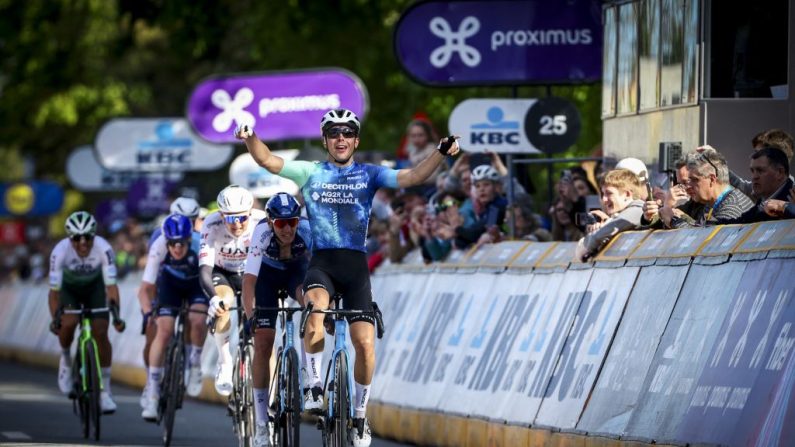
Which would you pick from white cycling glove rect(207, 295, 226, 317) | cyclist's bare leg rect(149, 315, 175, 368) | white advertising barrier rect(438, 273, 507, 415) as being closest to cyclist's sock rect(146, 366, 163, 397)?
cyclist's bare leg rect(149, 315, 175, 368)

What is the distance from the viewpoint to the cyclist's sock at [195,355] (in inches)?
707

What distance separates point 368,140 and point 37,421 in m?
20.6

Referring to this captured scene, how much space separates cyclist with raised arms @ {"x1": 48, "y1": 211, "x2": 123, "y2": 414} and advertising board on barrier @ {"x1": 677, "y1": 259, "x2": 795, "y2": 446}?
30.4 ft

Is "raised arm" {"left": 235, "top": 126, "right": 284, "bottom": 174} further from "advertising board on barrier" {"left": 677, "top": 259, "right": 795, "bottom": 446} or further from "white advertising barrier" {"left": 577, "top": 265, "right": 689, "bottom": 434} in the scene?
"advertising board on barrier" {"left": 677, "top": 259, "right": 795, "bottom": 446}

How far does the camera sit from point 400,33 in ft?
62.4

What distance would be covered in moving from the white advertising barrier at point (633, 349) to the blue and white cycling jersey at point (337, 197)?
5.75 ft

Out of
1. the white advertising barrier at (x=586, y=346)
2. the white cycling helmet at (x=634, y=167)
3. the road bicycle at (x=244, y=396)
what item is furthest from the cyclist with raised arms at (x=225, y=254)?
the white advertising barrier at (x=586, y=346)

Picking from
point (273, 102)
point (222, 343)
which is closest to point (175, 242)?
point (222, 343)

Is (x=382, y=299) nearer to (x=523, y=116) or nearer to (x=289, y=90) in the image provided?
(x=523, y=116)

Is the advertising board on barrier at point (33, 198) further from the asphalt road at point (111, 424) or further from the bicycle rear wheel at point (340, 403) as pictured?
the bicycle rear wheel at point (340, 403)

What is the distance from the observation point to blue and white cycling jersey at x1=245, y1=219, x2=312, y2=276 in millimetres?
13914

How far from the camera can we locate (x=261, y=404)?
1382 cm

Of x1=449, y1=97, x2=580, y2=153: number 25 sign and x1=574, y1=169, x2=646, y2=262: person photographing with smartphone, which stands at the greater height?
x1=449, y1=97, x2=580, y2=153: number 25 sign

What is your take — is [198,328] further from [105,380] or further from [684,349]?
[684,349]
